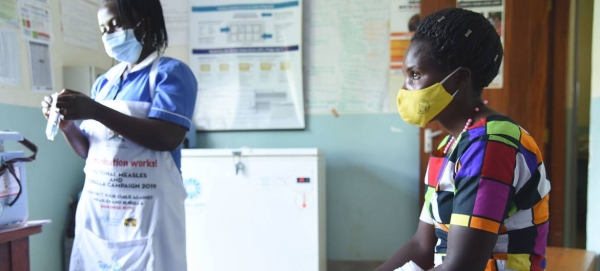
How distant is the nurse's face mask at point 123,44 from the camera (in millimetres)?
1136

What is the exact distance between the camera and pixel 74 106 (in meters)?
0.96

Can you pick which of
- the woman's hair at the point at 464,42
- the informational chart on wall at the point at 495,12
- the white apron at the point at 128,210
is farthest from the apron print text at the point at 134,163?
the informational chart on wall at the point at 495,12

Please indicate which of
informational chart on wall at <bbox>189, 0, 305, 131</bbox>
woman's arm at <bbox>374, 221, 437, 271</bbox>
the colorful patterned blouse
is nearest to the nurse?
woman's arm at <bbox>374, 221, 437, 271</bbox>

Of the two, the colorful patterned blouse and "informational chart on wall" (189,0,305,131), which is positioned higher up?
"informational chart on wall" (189,0,305,131)

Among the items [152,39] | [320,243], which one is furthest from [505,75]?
[152,39]

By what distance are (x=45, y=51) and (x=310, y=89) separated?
1.43 m

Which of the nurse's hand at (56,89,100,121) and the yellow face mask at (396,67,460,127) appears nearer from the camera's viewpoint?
the yellow face mask at (396,67,460,127)

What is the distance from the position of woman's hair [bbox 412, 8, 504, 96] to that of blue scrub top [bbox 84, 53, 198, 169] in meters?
0.64

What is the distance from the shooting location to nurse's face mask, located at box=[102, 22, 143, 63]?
1136 mm

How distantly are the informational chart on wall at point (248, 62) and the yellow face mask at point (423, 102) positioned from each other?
66.6 inches

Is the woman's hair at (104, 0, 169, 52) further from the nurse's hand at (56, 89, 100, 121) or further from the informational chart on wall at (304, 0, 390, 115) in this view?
the informational chart on wall at (304, 0, 390, 115)

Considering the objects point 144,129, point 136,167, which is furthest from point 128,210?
point 144,129

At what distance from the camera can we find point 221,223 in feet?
7.01

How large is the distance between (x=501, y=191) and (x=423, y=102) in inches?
9.5
